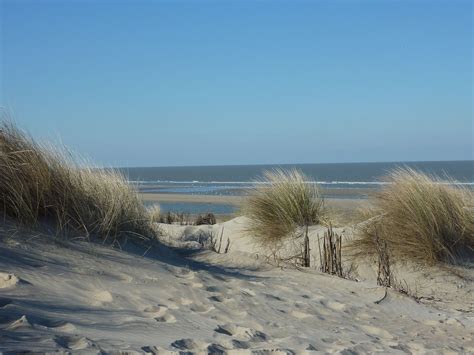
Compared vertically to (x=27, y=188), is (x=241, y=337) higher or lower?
lower

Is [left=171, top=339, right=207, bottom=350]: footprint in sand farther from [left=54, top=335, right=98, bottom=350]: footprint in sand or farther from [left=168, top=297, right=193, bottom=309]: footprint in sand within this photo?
[left=168, top=297, right=193, bottom=309]: footprint in sand

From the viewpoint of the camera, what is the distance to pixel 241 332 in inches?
152

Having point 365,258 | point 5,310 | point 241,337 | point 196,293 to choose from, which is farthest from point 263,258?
point 5,310

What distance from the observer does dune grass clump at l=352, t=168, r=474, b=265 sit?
27.3ft

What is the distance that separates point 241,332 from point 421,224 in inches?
206

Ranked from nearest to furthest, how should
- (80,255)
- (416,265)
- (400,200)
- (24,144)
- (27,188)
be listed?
1. (80,255)
2. (27,188)
3. (24,144)
4. (416,265)
5. (400,200)

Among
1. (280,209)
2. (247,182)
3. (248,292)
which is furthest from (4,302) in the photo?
(247,182)

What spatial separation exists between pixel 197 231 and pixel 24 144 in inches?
236

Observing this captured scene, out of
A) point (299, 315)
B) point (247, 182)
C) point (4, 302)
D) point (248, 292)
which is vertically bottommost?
point (299, 315)

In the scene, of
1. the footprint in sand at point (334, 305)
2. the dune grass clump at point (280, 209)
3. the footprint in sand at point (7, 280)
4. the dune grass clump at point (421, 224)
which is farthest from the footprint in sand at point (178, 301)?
the dune grass clump at point (280, 209)

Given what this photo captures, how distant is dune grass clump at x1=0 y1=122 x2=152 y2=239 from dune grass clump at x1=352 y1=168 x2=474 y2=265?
3.74 m

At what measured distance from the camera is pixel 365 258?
8641 millimetres

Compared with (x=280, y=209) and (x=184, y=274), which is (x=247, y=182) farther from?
(x=184, y=274)

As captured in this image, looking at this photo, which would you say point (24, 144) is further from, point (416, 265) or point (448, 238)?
point (448, 238)
